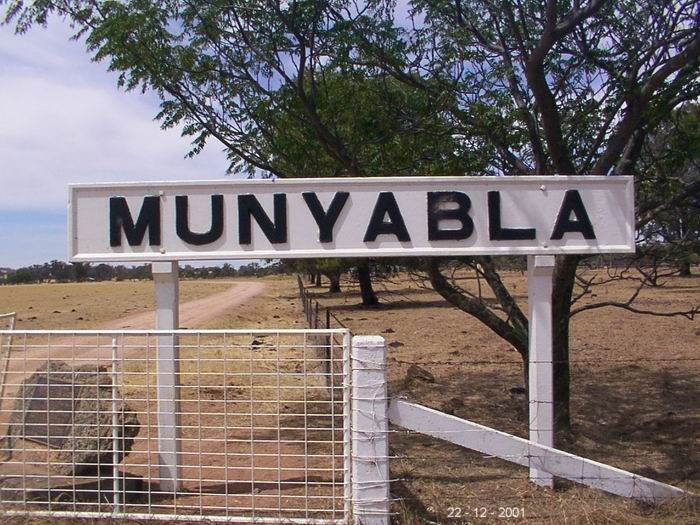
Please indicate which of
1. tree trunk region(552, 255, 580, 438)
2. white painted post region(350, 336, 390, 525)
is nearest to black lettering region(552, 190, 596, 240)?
tree trunk region(552, 255, 580, 438)

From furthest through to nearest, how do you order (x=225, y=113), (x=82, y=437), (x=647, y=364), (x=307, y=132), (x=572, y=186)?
(x=647, y=364) → (x=225, y=113) → (x=307, y=132) → (x=572, y=186) → (x=82, y=437)

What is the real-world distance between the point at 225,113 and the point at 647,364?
9.05m

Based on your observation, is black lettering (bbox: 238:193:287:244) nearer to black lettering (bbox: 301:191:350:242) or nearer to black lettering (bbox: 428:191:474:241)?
black lettering (bbox: 301:191:350:242)

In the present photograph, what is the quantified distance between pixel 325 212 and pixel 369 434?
6.49ft

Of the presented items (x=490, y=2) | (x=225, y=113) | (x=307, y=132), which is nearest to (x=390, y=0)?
(x=490, y=2)

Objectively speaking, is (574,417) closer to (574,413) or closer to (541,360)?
(574,413)

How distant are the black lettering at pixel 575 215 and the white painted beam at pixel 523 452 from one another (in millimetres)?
1833

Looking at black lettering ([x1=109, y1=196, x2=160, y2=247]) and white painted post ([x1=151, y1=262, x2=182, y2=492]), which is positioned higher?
black lettering ([x1=109, y1=196, x2=160, y2=247])

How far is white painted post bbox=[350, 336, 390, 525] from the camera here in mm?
5324

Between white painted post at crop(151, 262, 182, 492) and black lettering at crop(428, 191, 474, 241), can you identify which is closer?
white painted post at crop(151, 262, 182, 492)

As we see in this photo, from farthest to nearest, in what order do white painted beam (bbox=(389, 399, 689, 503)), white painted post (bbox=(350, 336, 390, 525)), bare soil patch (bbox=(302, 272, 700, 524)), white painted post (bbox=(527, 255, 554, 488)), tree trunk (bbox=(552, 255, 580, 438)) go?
tree trunk (bbox=(552, 255, 580, 438)), white painted post (bbox=(527, 255, 554, 488)), bare soil patch (bbox=(302, 272, 700, 524)), white painted beam (bbox=(389, 399, 689, 503)), white painted post (bbox=(350, 336, 390, 525))

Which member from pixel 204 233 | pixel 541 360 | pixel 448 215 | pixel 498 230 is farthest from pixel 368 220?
pixel 541 360

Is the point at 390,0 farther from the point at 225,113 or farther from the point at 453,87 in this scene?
the point at 225,113

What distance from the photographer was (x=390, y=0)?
8.92 meters
